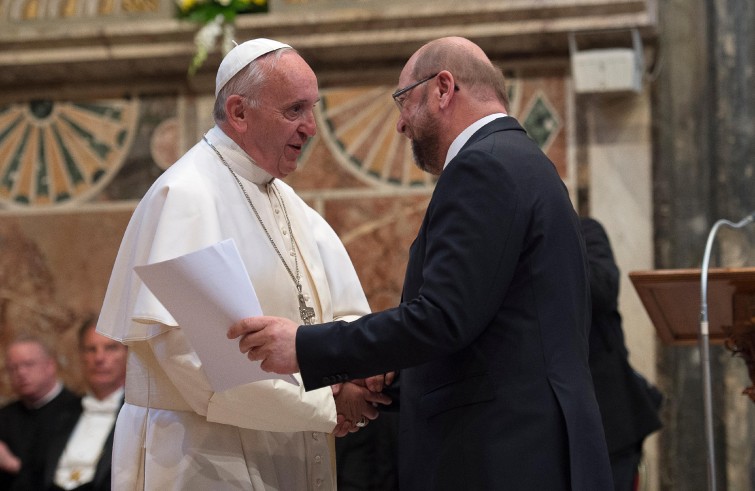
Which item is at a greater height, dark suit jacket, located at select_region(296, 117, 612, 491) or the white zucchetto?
the white zucchetto

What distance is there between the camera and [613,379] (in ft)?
16.8

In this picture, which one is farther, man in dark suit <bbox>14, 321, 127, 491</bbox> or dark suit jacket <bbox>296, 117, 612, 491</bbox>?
man in dark suit <bbox>14, 321, 127, 491</bbox>

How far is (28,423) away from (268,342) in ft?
13.4

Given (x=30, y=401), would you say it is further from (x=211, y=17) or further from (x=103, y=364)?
(x=211, y=17)

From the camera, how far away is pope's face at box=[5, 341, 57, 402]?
6.77 metres

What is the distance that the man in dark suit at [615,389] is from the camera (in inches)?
200

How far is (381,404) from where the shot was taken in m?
3.63

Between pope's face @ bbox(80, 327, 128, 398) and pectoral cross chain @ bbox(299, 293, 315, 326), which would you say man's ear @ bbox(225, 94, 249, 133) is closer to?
pectoral cross chain @ bbox(299, 293, 315, 326)

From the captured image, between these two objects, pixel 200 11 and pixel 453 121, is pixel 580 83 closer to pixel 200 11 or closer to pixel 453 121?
pixel 200 11

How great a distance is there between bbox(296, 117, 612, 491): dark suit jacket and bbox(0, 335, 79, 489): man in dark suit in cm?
402

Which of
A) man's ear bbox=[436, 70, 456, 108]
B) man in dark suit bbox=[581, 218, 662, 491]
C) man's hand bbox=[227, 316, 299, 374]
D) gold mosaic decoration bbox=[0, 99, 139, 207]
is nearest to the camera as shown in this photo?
man's hand bbox=[227, 316, 299, 374]

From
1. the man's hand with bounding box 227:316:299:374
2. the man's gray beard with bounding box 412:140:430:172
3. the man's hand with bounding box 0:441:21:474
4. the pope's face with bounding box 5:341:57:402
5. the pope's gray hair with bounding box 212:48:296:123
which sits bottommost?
the man's hand with bounding box 0:441:21:474

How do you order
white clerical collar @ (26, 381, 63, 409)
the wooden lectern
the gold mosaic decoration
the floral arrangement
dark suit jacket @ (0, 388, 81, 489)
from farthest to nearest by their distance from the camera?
the gold mosaic decoration → the floral arrangement → white clerical collar @ (26, 381, 63, 409) → dark suit jacket @ (0, 388, 81, 489) → the wooden lectern

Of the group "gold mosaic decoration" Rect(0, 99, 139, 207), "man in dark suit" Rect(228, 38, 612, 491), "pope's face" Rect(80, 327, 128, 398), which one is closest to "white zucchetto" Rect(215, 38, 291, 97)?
"man in dark suit" Rect(228, 38, 612, 491)
